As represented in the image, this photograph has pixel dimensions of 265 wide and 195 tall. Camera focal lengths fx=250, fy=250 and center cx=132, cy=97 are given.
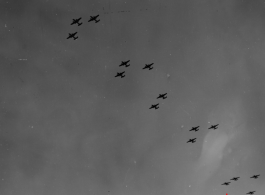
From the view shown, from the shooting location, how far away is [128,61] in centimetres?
9425

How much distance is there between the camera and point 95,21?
94.4 meters

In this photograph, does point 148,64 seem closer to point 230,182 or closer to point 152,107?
point 152,107

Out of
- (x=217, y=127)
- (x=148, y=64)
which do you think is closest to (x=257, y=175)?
(x=217, y=127)

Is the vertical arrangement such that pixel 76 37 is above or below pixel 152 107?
above

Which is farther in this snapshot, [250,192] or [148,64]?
[250,192]

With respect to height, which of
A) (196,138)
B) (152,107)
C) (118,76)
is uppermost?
(118,76)

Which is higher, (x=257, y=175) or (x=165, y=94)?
(x=165, y=94)

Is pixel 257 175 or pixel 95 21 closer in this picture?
pixel 95 21

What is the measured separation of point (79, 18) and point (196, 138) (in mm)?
67990

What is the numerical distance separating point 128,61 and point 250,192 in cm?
7506

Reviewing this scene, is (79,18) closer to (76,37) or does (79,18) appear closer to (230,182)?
(76,37)

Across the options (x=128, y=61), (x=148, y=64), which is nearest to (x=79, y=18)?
(x=128, y=61)

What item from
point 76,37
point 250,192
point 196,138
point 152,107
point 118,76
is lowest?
point 250,192

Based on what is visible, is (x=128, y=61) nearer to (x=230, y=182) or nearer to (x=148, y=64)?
(x=148, y=64)
